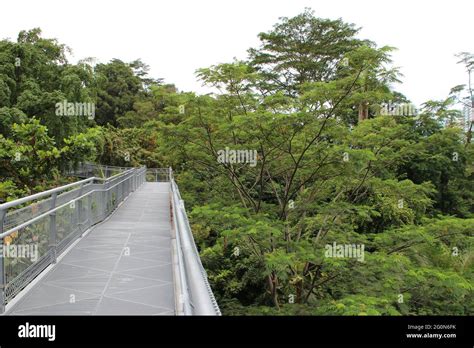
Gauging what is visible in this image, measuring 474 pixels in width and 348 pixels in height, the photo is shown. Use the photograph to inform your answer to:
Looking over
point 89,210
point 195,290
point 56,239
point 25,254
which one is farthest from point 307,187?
point 195,290

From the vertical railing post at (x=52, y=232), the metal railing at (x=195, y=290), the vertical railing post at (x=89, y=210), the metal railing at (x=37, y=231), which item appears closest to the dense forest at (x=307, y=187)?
the vertical railing post at (x=89, y=210)

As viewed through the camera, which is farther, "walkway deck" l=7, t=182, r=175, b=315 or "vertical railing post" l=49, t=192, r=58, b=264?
"vertical railing post" l=49, t=192, r=58, b=264

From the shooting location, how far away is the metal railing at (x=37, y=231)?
15.8 ft

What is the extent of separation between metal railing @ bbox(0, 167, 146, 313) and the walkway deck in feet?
0.57

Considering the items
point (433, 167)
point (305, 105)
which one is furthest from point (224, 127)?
point (433, 167)

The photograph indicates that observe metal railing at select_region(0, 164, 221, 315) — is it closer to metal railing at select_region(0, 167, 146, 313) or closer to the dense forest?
metal railing at select_region(0, 167, 146, 313)

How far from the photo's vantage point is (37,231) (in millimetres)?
6027

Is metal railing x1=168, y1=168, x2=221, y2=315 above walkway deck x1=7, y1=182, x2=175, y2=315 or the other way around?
above

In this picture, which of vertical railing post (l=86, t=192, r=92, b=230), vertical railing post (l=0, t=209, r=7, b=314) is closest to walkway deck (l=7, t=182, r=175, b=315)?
vertical railing post (l=0, t=209, r=7, b=314)

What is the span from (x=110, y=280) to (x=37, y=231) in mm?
1212

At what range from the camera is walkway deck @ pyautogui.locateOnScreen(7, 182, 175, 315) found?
4805 millimetres

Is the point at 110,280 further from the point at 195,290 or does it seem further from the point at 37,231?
the point at 195,290

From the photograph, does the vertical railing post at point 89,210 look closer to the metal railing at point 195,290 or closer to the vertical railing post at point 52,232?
the vertical railing post at point 52,232

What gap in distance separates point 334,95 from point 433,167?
12902 millimetres
